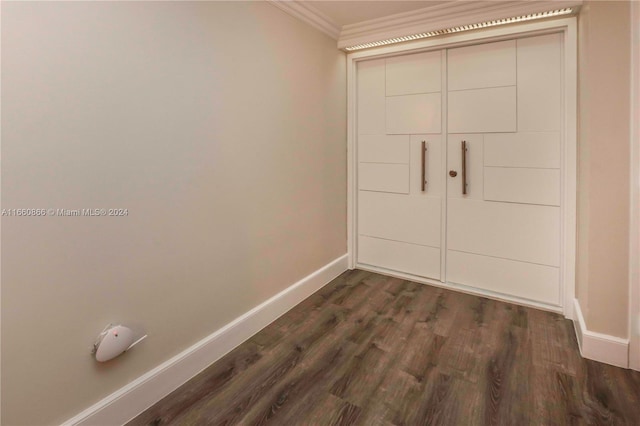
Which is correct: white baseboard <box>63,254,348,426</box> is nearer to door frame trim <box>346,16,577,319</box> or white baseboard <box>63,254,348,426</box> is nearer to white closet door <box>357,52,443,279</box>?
white closet door <box>357,52,443,279</box>

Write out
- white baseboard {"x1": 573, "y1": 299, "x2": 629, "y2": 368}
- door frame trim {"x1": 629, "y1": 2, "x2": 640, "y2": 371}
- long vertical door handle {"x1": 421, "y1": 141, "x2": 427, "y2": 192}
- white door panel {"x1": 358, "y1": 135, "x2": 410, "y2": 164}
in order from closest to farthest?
door frame trim {"x1": 629, "y1": 2, "x2": 640, "y2": 371} < white baseboard {"x1": 573, "y1": 299, "x2": 629, "y2": 368} < long vertical door handle {"x1": 421, "y1": 141, "x2": 427, "y2": 192} < white door panel {"x1": 358, "y1": 135, "x2": 410, "y2": 164}

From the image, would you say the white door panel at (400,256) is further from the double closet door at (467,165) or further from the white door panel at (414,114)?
the white door panel at (414,114)

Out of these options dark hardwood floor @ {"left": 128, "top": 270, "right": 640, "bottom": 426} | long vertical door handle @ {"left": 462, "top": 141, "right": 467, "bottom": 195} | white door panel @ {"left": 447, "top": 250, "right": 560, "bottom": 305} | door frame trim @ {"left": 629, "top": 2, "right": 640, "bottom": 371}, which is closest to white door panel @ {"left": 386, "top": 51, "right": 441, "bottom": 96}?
long vertical door handle @ {"left": 462, "top": 141, "right": 467, "bottom": 195}

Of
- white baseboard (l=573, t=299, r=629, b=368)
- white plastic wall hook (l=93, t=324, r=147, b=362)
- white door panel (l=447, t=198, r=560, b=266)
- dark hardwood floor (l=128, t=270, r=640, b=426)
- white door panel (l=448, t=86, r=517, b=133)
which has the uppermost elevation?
white door panel (l=448, t=86, r=517, b=133)

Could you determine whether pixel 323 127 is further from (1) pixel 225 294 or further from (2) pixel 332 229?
(1) pixel 225 294

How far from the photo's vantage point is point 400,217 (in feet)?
11.0

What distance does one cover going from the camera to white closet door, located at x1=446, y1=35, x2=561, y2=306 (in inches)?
102

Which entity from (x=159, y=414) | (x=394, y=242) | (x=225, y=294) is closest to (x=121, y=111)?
(x=225, y=294)

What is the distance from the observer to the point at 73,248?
1443 mm

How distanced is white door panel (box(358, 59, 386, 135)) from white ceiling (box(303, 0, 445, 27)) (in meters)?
0.49

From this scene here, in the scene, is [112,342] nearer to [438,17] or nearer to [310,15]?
[310,15]

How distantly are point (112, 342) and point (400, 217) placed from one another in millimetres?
2541

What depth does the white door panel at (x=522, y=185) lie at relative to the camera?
261 cm

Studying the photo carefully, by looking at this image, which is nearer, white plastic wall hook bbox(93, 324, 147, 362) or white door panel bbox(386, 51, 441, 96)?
white plastic wall hook bbox(93, 324, 147, 362)
